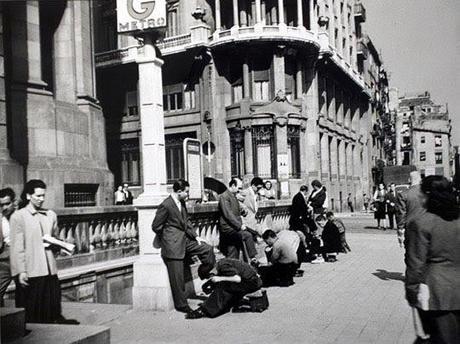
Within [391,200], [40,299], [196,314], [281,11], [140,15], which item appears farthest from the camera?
[281,11]

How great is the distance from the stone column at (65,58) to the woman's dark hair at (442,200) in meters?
11.6

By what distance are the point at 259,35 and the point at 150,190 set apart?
88.7 ft

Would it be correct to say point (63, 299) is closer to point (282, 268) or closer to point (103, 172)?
point (282, 268)

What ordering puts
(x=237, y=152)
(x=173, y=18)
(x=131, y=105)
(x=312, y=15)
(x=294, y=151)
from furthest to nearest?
(x=131, y=105) < (x=173, y=18) < (x=312, y=15) < (x=294, y=151) < (x=237, y=152)

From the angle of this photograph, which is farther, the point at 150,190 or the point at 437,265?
the point at 150,190

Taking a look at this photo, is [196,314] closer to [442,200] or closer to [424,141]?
[442,200]

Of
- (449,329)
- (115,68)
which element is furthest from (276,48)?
(449,329)

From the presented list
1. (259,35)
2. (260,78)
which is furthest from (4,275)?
(260,78)

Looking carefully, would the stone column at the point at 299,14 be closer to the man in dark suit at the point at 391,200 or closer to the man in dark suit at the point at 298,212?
the man in dark suit at the point at 391,200

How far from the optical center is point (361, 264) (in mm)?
13219

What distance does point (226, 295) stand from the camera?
773cm

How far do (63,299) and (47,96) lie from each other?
6203mm

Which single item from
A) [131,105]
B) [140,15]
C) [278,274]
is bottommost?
[278,274]

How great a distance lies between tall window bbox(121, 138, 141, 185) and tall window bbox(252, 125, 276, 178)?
795 cm
